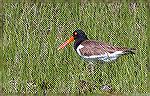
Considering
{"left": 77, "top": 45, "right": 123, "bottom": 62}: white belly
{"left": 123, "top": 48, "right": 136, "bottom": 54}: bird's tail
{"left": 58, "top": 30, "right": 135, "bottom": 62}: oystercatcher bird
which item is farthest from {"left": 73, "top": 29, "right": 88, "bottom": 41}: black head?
{"left": 123, "top": 48, "right": 136, "bottom": 54}: bird's tail

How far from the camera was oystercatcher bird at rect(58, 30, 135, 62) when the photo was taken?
10.3 feet

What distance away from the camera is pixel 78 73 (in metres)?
3.21

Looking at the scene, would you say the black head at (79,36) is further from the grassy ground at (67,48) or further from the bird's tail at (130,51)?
the bird's tail at (130,51)

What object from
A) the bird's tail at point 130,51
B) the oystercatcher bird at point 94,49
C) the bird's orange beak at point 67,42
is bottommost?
the bird's tail at point 130,51

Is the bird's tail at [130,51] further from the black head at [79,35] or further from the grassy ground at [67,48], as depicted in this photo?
the black head at [79,35]

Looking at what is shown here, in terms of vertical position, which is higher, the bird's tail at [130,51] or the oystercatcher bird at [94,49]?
the oystercatcher bird at [94,49]

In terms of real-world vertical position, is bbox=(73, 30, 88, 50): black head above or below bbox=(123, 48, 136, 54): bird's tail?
above

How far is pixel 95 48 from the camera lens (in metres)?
3.19

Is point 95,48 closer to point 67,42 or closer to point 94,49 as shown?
point 94,49

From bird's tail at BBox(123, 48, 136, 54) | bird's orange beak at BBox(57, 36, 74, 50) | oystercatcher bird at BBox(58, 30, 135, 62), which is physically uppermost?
bird's orange beak at BBox(57, 36, 74, 50)

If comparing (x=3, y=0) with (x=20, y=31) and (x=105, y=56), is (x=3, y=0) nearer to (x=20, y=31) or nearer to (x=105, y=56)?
(x=20, y=31)

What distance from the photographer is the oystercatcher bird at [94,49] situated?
3.14 m

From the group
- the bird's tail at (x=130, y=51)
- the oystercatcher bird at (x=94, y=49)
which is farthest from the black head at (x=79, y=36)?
the bird's tail at (x=130, y=51)

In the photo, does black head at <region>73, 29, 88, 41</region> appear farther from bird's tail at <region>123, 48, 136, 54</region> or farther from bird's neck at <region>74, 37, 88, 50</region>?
bird's tail at <region>123, 48, 136, 54</region>
